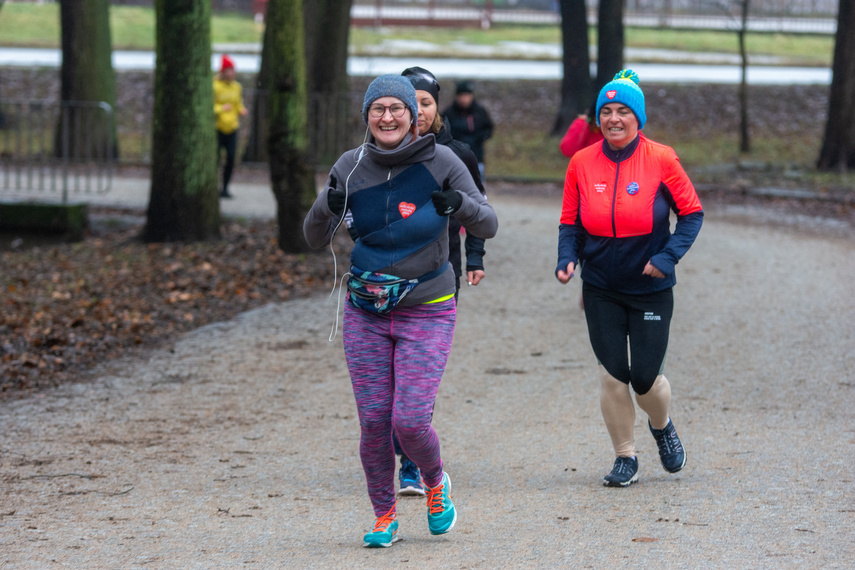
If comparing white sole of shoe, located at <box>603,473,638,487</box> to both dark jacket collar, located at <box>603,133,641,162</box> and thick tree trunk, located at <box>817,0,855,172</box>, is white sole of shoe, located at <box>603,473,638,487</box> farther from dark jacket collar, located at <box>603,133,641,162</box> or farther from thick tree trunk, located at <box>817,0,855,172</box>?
thick tree trunk, located at <box>817,0,855,172</box>

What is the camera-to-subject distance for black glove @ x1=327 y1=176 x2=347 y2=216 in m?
4.36

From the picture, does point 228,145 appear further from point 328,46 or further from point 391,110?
point 391,110

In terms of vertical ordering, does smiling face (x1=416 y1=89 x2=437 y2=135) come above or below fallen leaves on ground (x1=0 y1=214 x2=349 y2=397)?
above

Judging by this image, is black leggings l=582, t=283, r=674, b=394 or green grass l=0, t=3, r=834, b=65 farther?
green grass l=0, t=3, r=834, b=65

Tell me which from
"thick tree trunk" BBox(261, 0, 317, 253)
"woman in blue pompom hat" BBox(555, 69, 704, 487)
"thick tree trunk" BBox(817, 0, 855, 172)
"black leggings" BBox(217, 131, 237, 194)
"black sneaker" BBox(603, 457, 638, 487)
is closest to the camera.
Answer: "woman in blue pompom hat" BBox(555, 69, 704, 487)

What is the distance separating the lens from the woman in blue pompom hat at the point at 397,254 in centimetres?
437

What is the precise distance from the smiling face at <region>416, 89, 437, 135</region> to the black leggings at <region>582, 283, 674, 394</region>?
115 centimetres

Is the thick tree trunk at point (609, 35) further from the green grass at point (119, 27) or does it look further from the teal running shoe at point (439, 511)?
the green grass at point (119, 27)

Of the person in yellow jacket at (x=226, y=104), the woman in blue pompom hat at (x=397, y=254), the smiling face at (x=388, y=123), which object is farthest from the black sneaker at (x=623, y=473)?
the person in yellow jacket at (x=226, y=104)

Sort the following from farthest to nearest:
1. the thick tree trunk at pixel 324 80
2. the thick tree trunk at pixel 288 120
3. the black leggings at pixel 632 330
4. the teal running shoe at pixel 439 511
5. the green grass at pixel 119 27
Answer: the green grass at pixel 119 27 < the thick tree trunk at pixel 324 80 < the thick tree trunk at pixel 288 120 < the black leggings at pixel 632 330 < the teal running shoe at pixel 439 511

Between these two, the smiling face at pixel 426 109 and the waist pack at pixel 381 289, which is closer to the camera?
the waist pack at pixel 381 289

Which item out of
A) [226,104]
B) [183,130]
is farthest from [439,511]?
[226,104]

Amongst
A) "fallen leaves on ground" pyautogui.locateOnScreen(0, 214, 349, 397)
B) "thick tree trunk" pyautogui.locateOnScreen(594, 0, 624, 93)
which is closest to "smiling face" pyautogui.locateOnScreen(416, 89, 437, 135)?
"fallen leaves on ground" pyautogui.locateOnScreen(0, 214, 349, 397)

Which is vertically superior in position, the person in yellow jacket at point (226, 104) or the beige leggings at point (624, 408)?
the person in yellow jacket at point (226, 104)
